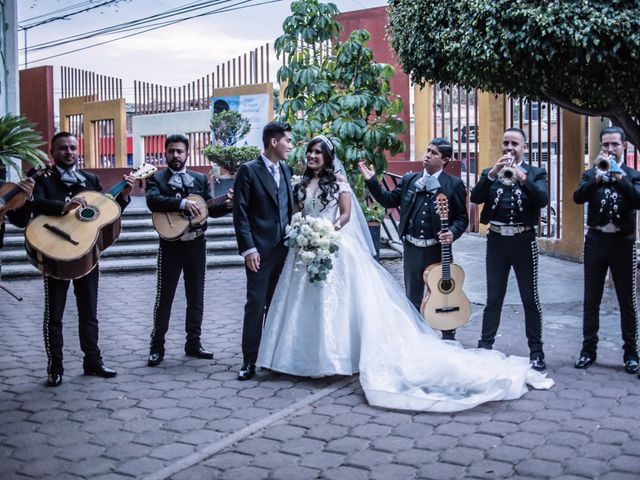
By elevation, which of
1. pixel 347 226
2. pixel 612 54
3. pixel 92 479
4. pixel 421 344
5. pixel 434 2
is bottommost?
pixel 92 479

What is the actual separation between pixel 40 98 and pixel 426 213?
16998 mm

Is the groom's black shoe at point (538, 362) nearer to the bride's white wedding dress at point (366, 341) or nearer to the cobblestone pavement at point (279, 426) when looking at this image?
the cobblestone pavement at point (279, 426)

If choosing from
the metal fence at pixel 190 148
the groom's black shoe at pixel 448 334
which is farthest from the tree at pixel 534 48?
the metal fence at pixel 190 148

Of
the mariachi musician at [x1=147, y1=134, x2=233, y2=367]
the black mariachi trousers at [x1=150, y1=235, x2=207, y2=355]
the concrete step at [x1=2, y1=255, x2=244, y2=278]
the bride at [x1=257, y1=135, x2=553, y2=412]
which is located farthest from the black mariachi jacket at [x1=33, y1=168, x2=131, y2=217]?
the concrete step at [x1=2, y1=255, x2=244, y2=278]

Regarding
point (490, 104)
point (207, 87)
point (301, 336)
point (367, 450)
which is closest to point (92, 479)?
point (367, 450)

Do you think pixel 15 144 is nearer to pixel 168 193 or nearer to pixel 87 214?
pixel 87 214

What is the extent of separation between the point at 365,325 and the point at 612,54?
4214 mm

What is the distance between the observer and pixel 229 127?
19219mm

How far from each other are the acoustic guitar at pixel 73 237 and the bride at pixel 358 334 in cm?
143

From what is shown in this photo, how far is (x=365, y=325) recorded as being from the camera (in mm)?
6227

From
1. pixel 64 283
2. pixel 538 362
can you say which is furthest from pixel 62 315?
pixel 538 362

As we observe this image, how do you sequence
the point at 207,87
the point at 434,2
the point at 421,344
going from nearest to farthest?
the point at 421,344
the point at 434,2
the point at 207,87

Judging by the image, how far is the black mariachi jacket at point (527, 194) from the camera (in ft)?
21.0

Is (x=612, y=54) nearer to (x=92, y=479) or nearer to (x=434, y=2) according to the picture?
(x=434, y=2)
